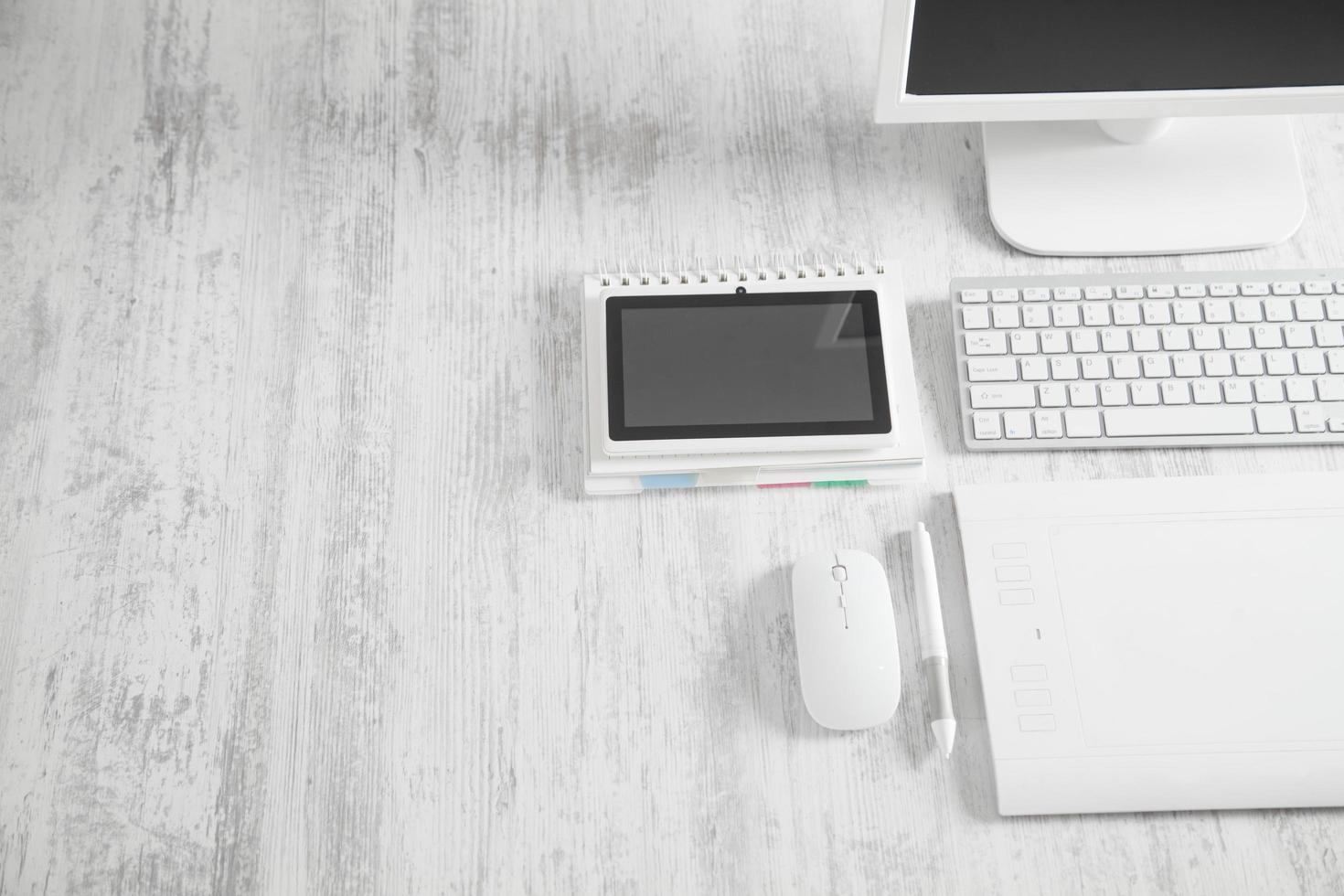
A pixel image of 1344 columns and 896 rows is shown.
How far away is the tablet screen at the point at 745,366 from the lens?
70 centimetres

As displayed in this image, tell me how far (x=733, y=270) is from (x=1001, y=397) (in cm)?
24

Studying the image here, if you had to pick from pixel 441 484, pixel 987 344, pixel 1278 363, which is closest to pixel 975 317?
pixel 987 344

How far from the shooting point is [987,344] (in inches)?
29.5

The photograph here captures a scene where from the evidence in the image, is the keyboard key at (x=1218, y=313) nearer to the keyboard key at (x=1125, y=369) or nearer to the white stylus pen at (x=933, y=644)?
the keyboard key at (x=1125, y=369)

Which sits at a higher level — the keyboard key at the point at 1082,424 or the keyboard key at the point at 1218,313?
the keyboard key at the point at 1218,313

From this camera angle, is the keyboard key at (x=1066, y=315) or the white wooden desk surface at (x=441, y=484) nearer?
A: the white wooden desk surface at (x=441, y=484)

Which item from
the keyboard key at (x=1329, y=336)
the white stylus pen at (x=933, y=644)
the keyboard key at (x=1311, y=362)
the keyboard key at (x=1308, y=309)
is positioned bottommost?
the white stylus pen at (x=933, y=644)

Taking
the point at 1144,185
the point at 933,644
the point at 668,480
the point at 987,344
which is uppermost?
the point at 1144,185

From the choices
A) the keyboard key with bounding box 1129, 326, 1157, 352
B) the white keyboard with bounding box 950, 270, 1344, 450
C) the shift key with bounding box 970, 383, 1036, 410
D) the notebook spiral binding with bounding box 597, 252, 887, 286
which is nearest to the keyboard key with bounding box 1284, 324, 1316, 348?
the white keyboard with bounding box 950, 270, 1344, 450

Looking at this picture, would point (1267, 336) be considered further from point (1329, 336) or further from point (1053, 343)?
point (1053, 343)

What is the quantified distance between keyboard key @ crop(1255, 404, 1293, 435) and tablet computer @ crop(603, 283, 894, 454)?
11.6 inches

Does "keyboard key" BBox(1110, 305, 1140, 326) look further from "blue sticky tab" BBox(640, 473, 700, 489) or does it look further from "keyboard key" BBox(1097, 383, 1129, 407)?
"blue sticky tab" BBox(640, 473, 700, 489)

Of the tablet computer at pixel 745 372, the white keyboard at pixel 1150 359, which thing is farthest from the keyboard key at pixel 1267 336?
the tablet computer at pixel 745 372

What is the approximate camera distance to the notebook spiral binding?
76 cm
